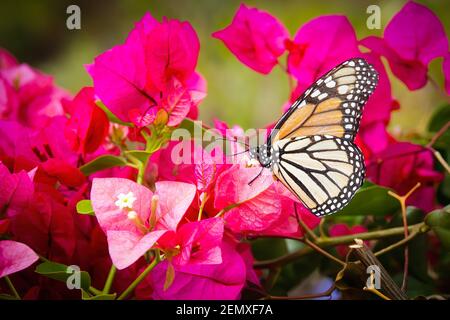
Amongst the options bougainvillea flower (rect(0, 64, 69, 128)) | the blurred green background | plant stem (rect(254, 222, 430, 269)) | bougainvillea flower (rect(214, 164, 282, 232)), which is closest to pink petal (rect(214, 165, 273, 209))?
bougainvillea flower (rect(214, 164, 282, 232))

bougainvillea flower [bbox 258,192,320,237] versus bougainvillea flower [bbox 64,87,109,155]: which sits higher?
bougainvillea flower [bbox 64,87,109,155]

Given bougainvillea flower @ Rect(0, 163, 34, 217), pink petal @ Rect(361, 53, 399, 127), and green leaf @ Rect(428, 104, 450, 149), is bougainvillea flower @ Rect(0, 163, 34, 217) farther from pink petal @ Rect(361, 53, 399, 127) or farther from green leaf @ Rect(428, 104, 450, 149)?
green leaf @ Rect(428, 104, 450, 149)

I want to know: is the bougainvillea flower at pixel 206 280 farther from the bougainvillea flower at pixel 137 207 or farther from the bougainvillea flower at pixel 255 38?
the bougainvillea flower at pixel 255 38

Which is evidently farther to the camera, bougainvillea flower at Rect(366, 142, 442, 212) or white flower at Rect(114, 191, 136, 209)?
bougainvillea flower at Rect(366, 142, 442, 212)

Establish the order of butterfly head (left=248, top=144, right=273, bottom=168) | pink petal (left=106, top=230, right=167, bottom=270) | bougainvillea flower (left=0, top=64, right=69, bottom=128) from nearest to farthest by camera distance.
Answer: pink petal (left=106, top=230, right=167, bottom=270)
butterfly head (left=248, top=144, right=273, bottom=168)
bougainvillea flower (left=0, top=64, right=69, bottom=128)

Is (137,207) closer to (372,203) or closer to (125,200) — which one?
(125,200)

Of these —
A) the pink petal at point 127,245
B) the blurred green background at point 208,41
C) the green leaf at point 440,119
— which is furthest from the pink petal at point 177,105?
the blurred green background at point 208,41
